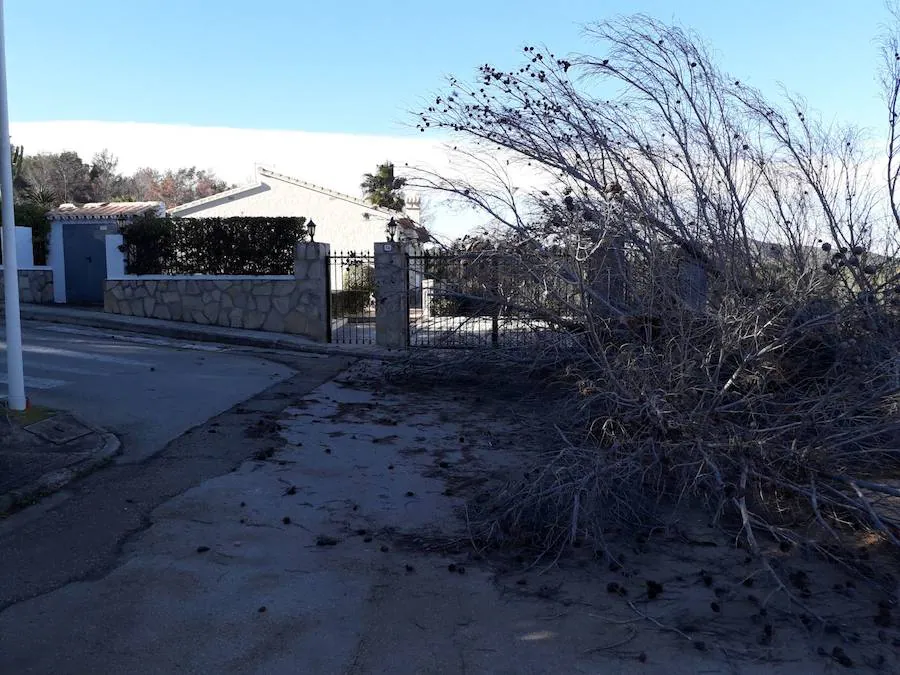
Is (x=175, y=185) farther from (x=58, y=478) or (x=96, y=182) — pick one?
(x=58, y=478)

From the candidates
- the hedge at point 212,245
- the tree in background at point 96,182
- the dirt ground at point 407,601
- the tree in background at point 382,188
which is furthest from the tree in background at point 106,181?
the dirt ground at point 407,601

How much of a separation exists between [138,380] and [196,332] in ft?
18.1

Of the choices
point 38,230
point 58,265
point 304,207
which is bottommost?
point 58,265

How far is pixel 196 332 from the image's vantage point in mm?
16516

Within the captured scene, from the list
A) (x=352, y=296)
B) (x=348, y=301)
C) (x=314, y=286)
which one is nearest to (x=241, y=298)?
(x=314, y=286)

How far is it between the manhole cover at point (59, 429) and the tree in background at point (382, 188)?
2570cm

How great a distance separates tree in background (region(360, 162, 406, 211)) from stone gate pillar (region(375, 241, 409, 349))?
18.0 metres

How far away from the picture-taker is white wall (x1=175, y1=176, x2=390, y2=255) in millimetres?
29391

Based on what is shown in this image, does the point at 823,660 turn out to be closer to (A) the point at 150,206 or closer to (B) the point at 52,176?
(A) the point at 150,206

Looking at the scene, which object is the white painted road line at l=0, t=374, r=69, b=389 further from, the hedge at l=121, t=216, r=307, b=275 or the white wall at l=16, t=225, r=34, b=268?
the white wall at l=16, t=225, r=34, b=268

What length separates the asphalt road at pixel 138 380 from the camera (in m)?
8.79

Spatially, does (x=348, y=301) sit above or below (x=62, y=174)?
below

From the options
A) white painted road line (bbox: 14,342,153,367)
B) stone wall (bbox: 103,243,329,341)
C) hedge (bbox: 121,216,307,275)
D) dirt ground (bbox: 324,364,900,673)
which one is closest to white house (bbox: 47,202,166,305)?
hedge (bbox: 121,216,307,275)

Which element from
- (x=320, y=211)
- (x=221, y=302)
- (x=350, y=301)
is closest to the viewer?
(x=221, y=302)
